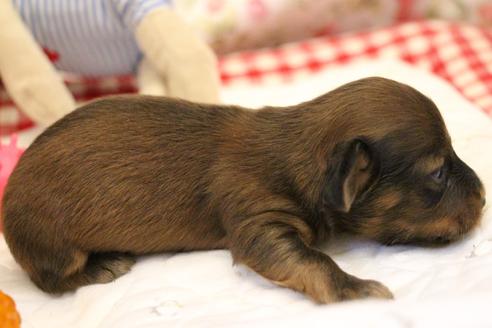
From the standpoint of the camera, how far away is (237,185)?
2.24 m

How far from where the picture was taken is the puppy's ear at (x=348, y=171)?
1.96 metres

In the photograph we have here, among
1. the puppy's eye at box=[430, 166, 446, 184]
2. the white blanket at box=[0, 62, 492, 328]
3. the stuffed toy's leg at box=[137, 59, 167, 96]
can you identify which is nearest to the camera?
the white blanket at box=[0, 62, 492, 328]

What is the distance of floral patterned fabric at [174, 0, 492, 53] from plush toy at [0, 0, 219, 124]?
1115 mm

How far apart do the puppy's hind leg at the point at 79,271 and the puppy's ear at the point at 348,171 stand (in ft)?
2.87

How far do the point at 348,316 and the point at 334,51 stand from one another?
2.91 metres

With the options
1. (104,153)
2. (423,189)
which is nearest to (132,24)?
(104,153)

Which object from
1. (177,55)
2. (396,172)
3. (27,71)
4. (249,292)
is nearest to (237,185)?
(249,292)

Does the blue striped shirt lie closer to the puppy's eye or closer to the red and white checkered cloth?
the red and white checkered cloth

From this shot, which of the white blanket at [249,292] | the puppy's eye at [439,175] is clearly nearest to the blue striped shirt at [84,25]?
the white blanket at [249,292]

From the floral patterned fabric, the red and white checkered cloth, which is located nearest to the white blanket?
the red and white checkered cloth

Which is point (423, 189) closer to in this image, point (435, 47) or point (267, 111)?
point (267, 111)

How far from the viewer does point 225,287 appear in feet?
7.33

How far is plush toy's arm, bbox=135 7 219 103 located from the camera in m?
3.18

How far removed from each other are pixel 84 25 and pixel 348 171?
6.15ft
